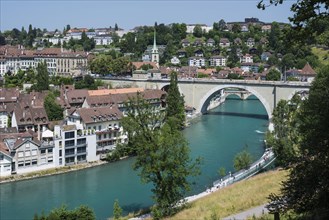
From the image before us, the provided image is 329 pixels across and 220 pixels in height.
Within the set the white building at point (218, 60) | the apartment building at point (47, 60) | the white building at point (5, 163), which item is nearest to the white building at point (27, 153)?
the white building at point (5, 163)

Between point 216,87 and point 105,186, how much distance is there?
17.0 meters

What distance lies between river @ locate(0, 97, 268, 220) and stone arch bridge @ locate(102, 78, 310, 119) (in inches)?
199

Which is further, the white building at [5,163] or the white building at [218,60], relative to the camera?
the white building at [218,60]

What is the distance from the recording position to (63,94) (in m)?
27.9

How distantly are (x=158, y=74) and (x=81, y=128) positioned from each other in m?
17.5

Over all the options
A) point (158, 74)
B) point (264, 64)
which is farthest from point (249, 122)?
point (264, 64)

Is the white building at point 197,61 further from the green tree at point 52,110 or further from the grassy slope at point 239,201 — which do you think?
the grassy slope at point 239,201

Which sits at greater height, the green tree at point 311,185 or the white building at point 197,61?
the white building at point 197,61

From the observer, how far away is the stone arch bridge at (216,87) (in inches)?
1111

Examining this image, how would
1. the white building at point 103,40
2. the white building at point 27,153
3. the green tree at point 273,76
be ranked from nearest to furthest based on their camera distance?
the white building at point 27,153
the green tree at point 273,76
the white building at point 103,40

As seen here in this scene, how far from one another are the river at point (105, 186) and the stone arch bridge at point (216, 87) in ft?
16.6

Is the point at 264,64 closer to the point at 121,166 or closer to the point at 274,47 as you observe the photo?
the point at 274,47

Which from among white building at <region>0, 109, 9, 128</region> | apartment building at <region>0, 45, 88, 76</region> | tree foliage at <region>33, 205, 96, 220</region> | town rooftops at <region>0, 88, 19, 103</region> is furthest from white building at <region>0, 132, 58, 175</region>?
apartment building at <region>0, 45, 88, 76</region>

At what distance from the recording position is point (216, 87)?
103 feet
